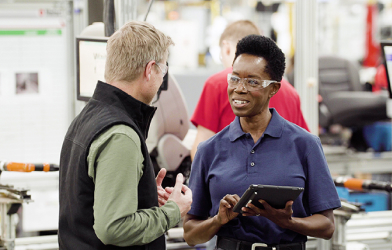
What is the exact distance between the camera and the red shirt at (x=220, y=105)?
2729 millimetres

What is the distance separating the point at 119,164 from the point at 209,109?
1441mm

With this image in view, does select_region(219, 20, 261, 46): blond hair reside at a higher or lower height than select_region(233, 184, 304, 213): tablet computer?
higher

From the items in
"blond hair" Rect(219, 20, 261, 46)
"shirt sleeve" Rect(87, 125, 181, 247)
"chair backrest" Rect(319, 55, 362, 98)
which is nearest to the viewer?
"shirt sleeve" Rect(87, 125, 181, 247)

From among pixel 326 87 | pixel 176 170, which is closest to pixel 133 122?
pixel 176 170

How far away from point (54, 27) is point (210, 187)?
231cm

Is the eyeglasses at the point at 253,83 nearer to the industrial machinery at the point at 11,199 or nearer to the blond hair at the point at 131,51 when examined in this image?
the blond hair at the point at 131,51

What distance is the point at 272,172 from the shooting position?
1729 millimetres

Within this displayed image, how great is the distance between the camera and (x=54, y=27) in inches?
142

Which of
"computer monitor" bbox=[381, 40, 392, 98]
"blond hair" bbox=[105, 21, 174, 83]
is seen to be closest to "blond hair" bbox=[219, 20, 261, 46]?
"computer monitor" bbox=[381, 40, 392, 98]

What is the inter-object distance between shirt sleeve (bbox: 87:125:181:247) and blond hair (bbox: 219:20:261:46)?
1.70m

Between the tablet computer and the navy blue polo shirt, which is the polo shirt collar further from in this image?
the tablet computer

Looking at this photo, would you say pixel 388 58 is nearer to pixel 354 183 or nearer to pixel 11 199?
pixel 354 183

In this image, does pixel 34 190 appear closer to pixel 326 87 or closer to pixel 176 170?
pixel 176 170

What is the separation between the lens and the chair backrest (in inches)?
240
